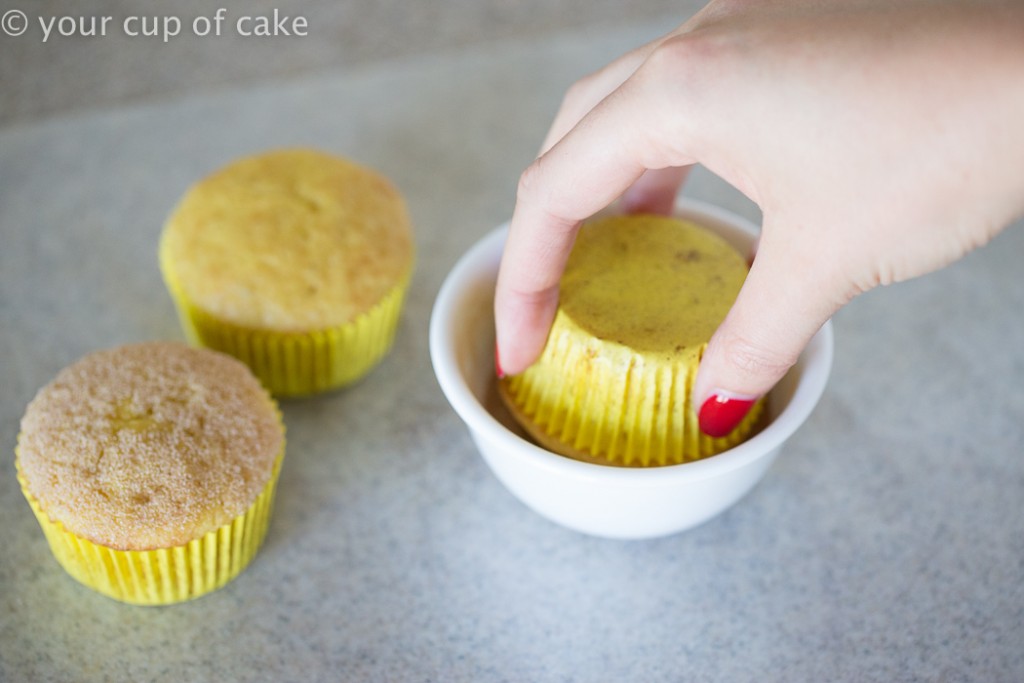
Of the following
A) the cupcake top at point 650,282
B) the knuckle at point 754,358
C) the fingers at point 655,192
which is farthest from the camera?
the fingers at point 655,192

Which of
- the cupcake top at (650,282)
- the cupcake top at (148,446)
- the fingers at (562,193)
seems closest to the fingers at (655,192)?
the cupcake top at (650,282)

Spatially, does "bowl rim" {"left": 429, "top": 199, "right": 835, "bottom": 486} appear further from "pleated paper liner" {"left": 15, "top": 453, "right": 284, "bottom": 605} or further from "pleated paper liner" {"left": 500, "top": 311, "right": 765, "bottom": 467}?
"pleated paper liner" {"left": 15, "top": 453, "right": 284, "bottom": 605}

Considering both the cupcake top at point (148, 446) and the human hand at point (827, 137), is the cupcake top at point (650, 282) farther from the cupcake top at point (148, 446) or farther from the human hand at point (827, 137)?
the cupcake top at point (148, 446)

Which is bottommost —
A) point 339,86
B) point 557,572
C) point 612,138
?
point 557,572

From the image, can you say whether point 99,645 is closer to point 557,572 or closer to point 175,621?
point 175,621

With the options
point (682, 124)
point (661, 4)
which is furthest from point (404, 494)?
point (661, 4)

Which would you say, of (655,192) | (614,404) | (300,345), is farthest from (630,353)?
(300,345)
